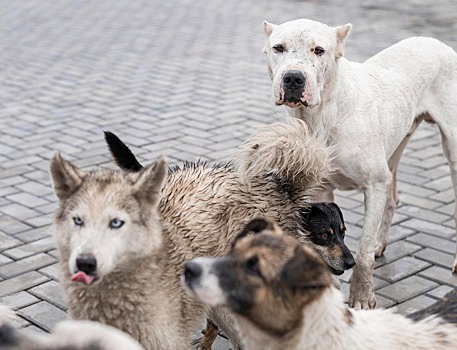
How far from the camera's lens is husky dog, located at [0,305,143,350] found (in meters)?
2.42

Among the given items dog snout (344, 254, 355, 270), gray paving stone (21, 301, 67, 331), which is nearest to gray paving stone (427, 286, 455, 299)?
dog snout (344, 254, 355, 270)

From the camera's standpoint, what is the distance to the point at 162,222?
4305mm

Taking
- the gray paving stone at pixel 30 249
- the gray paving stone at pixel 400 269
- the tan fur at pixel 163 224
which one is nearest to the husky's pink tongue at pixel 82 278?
the tan fur at pixel 163 224

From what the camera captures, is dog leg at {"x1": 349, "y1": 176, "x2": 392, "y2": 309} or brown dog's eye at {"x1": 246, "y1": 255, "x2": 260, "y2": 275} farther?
dog leg at {"x1": 349, "y1": 176, "x2": 392, "y2": 309}

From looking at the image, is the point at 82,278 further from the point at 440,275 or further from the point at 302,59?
the point at 440,275

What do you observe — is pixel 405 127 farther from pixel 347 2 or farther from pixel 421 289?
pixel 347 2

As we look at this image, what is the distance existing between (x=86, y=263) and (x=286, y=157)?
5.03 feet

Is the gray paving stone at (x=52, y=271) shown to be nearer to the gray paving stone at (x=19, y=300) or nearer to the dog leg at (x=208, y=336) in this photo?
the gray paving stone at (x=19, y=300)

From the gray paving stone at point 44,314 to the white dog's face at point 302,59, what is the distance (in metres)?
2.08

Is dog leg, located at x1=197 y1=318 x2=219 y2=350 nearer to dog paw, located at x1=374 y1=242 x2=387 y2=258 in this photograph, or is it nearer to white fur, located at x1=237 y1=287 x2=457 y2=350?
→ white fur, located at x1=237 y1=287 x2=457 y2=350

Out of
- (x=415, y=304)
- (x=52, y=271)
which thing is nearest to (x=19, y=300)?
(x=52, y=271)

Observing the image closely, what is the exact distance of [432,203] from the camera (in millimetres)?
7145

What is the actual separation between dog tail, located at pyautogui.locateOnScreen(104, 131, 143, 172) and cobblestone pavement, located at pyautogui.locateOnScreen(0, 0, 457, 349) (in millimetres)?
1157

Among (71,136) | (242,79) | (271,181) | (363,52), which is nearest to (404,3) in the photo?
(363,52)
